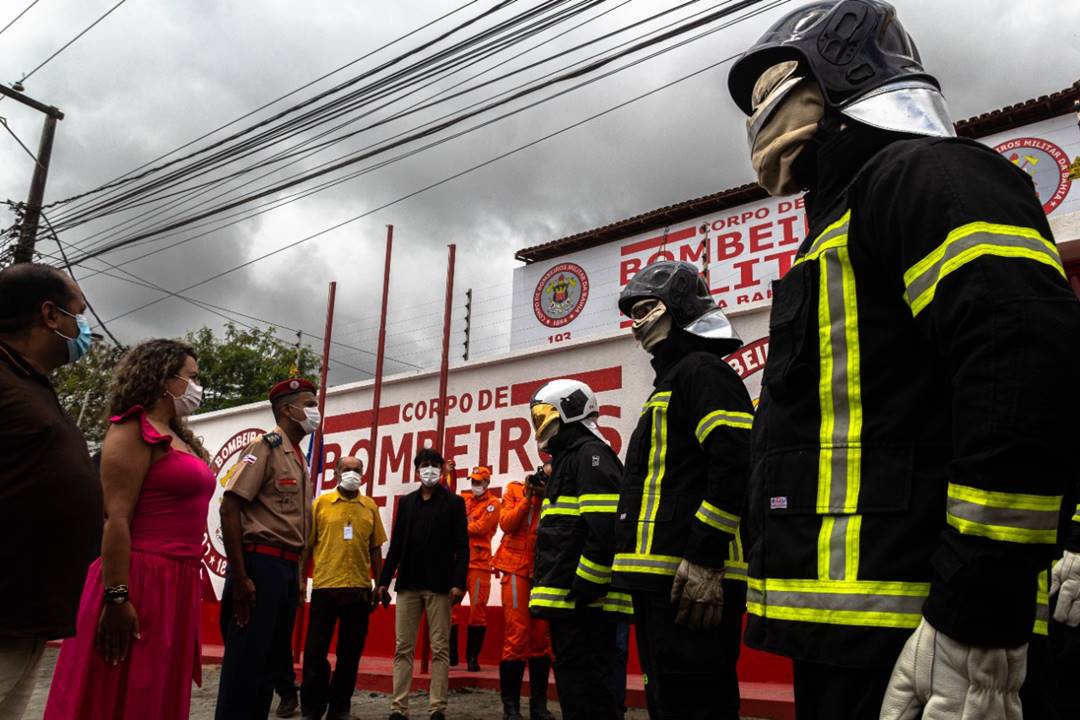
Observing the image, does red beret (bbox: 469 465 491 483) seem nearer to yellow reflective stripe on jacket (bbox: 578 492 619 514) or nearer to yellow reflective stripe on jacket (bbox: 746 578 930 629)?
yellow reflective stripe on jacket (bbox: 578 492 619 514)

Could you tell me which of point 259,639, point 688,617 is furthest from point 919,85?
point 259,639

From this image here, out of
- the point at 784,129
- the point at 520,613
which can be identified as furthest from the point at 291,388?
the point at 784,129

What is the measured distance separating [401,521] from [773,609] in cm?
564

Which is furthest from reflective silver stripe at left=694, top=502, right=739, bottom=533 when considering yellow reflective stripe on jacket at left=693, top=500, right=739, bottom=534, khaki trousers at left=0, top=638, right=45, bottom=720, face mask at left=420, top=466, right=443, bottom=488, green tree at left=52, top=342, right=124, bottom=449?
green tree at left=52, top=342, right=124, bottom=449

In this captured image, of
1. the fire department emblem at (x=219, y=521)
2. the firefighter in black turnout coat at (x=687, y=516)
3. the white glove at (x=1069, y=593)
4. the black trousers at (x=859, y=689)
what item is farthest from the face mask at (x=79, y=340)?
the fire department emblem at (x=219, y=521)

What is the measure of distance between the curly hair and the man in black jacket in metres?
3.20

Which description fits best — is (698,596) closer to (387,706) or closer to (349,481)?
(349,481)

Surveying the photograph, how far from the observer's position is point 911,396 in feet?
5.13

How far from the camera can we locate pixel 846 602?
152 centimetres

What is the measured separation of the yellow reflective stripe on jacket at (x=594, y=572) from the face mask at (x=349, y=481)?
3.65 meters

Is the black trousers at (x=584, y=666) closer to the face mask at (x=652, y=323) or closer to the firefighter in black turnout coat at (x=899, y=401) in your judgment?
the face mask at (x=652, y=323)

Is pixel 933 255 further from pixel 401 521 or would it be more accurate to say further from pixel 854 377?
pixel 401 521

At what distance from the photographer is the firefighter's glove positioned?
118 inches

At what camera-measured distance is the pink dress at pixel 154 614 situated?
10.5ft
